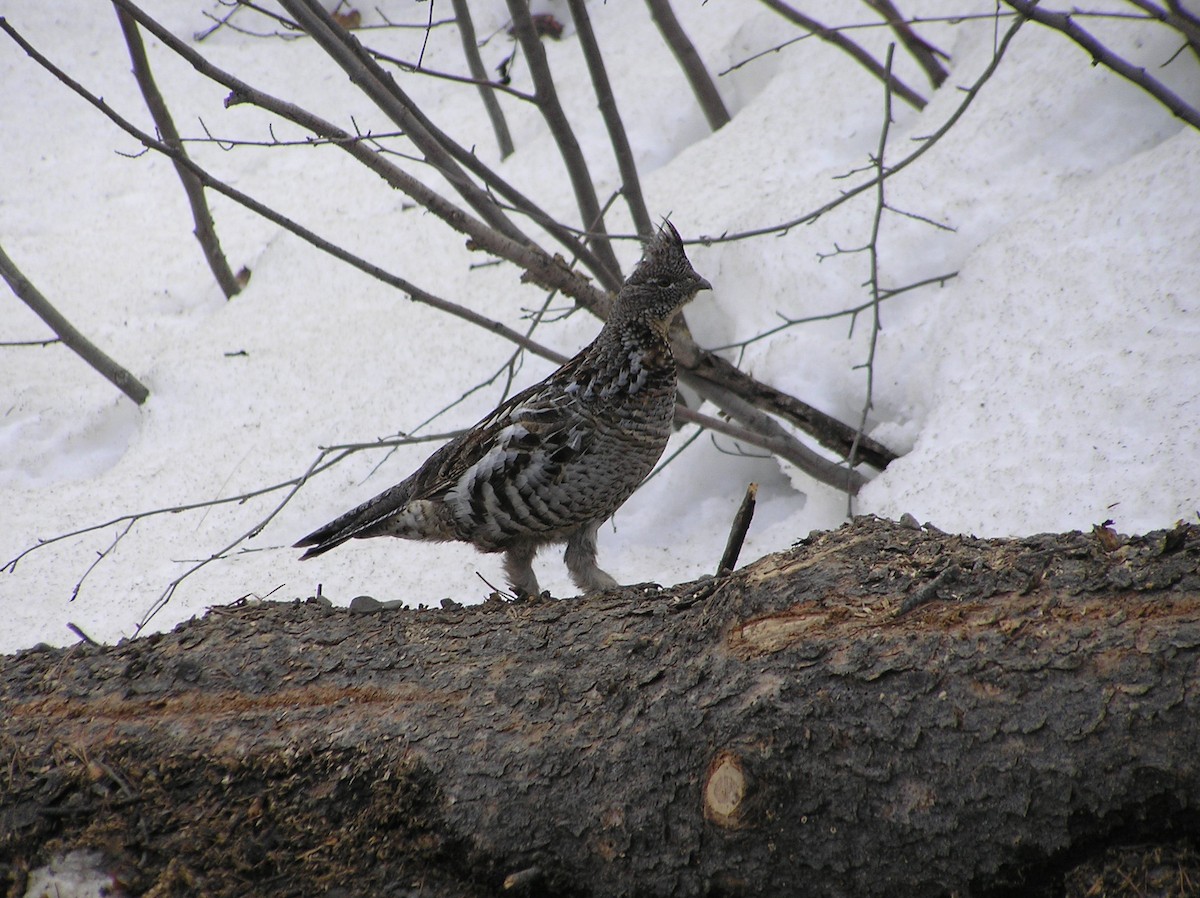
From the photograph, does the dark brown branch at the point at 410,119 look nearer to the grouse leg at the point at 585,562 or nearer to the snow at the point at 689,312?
the snow at the point at 689,312

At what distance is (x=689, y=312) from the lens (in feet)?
17.3

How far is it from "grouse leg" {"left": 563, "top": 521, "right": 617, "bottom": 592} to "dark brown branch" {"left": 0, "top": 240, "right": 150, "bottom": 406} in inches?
118

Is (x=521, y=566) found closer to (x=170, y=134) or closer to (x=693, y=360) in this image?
(x=693, y=360)

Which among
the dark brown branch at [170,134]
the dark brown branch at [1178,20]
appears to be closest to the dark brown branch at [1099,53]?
the dark brown branch at [1178,20]

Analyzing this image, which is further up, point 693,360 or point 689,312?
point 689,312

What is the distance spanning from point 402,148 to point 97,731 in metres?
5.56

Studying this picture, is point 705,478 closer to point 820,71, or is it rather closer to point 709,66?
point 820,71

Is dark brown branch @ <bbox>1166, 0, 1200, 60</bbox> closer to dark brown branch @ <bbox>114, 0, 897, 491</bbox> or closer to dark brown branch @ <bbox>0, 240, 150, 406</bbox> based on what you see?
dark brown branch @ <bbox>114, 0, 897, 491</bbox>

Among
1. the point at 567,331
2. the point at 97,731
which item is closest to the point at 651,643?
the point at 97,731

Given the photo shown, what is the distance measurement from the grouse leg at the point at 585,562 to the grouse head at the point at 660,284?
0.76m

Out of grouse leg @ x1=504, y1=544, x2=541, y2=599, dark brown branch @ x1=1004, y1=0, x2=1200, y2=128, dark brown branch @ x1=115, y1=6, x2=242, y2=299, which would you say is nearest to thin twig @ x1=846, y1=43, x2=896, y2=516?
dark brown branch @ x1=1004, y1=0, x2=1200, y2=128

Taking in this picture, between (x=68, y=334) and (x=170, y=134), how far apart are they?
1147 mm

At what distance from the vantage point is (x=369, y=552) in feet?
Answer: 14.9

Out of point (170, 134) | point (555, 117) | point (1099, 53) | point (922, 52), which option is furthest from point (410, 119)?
point (922, 52)
